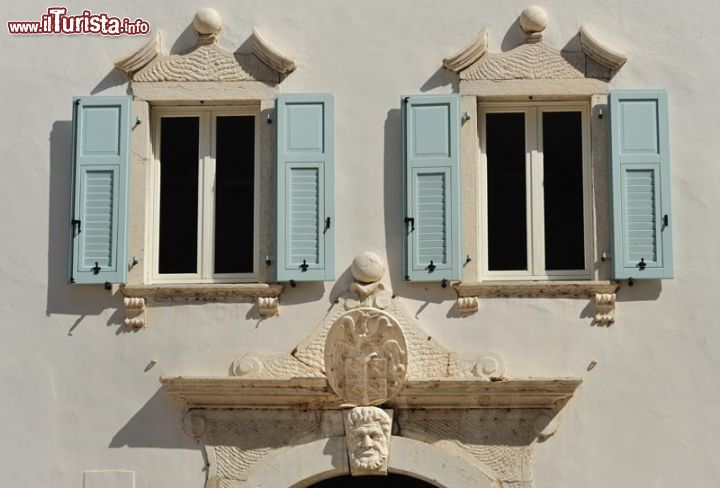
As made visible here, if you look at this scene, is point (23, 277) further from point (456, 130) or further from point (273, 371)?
point (456, 130)

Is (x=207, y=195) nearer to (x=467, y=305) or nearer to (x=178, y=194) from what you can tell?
(x=178, y=194)

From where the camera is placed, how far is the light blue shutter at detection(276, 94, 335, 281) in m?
15.1

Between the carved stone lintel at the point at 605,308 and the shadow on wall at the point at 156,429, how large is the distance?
3277 millimetres

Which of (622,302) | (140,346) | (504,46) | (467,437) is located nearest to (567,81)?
(504,46)

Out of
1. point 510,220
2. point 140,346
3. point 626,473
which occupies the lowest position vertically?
point 626,473

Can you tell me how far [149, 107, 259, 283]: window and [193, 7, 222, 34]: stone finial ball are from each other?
0.64 metres

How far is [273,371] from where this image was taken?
1499 centimetres

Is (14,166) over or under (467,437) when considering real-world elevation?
over

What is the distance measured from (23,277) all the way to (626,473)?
4.97 meters

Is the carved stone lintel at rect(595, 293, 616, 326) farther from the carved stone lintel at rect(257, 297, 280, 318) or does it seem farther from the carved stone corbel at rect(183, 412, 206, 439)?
the carved stone corbel at rect(183, 412, 206, 439)

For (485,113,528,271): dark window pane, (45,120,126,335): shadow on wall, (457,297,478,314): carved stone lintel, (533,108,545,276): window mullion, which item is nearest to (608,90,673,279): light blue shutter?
(533,108,545,276): window mullion

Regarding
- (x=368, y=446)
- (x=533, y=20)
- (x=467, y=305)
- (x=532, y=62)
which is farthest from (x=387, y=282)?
(x=533, y=20)

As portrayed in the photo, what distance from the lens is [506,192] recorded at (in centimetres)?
1548

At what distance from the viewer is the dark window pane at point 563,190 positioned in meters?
15.3
